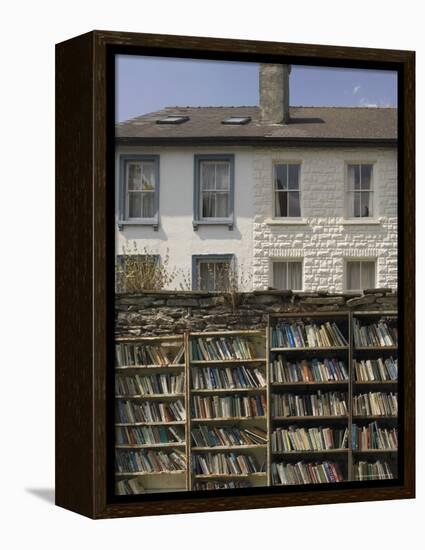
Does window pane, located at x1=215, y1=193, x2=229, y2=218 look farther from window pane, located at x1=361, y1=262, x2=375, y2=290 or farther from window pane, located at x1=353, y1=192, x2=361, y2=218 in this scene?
window pane, located at x1=361, y1=262, x2=375, y2=290

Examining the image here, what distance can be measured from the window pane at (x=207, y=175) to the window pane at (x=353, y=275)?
1.24 metres

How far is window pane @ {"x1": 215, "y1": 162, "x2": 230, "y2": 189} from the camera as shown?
40.6 feet

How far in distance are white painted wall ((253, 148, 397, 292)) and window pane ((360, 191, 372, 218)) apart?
68 millimetres

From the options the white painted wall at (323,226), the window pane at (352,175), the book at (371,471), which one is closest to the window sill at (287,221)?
the white painted wall at (323,226)

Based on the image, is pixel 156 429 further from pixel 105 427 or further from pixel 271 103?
pixel 271 103

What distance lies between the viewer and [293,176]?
1266 cm

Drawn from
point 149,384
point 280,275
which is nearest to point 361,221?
point 280,275

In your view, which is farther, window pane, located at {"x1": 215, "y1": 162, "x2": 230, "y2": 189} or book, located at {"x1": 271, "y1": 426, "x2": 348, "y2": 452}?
book, located at {"x1": 271, "y1": 426, "x2": 348, "y2": 452}

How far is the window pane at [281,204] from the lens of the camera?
41.3 feet

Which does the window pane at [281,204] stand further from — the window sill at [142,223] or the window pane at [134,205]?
the window pane at [134,205]

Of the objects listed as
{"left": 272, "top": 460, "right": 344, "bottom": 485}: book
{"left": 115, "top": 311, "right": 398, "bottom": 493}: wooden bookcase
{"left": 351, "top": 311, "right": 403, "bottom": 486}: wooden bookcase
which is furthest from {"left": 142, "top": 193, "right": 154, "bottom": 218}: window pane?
{"left": 272, "top": 460, "right": 344, "bottom": 485}: book

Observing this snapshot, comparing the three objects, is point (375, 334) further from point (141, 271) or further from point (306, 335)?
point (141, 271)

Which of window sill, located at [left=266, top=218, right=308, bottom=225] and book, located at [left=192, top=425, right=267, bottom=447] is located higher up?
window sill, located at [left=266, top=218, right=308, bottom=225]

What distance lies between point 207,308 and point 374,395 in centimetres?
153
